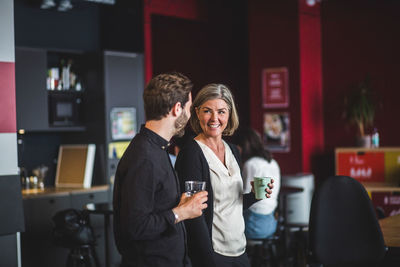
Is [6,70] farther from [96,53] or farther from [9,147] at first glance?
[96,53]

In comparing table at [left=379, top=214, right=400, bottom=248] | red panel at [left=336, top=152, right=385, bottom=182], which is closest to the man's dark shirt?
table at [left=379, top=214, right=400, bottom=248]

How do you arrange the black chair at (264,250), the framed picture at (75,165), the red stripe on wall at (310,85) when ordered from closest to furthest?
the black chair at (264,250), the framed picture at (75,165), the red stripe on wall at (310,85)

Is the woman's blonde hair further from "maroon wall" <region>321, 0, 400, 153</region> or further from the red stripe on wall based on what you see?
"maroon wall" <region>321, 0, 400, 153</region>

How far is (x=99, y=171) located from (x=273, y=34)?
2.79 meters

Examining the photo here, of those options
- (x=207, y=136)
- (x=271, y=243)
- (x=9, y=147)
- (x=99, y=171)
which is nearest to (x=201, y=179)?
(x=207, y=136)

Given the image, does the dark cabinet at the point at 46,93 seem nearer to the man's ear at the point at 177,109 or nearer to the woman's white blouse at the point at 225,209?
the woman's white blouse at the point at 225,209

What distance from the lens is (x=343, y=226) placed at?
113 inches

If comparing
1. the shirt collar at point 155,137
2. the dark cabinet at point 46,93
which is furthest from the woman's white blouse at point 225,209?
the dark cabinet at point 46,93

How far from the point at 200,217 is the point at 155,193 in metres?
0.35

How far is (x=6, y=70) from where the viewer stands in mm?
3619

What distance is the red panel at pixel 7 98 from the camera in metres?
3.60

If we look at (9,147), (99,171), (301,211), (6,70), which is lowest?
(301,211)

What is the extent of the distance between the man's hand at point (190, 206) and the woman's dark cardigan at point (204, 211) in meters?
0.21

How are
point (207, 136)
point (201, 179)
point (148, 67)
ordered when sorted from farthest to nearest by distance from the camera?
point (148, 67) < point (207, 136) < point (201, 179)
